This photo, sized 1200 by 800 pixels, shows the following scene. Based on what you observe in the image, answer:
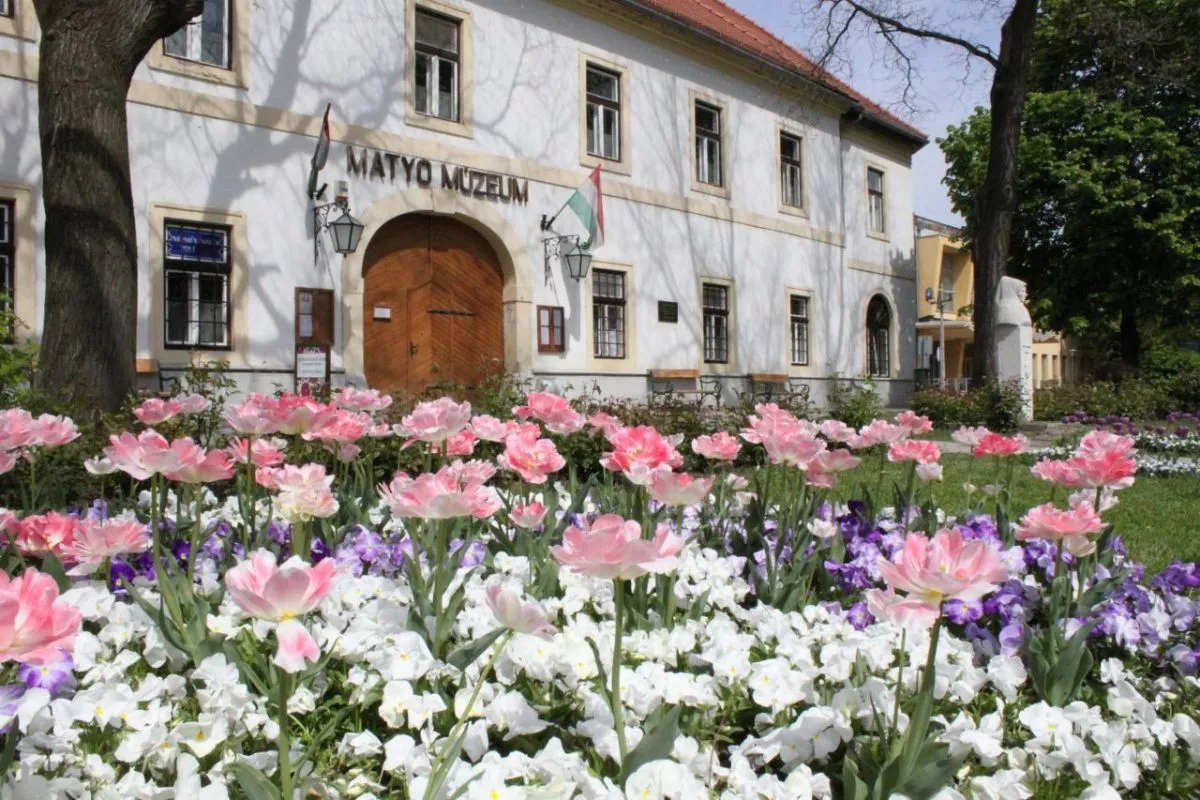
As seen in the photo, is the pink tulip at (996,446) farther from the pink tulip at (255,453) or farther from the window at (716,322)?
the window at (716,322)

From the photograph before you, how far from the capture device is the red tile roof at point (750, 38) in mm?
15619

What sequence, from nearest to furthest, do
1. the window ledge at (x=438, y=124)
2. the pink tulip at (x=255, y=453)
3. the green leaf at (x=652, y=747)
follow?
the green leaf at (x=652, y=747), the pink tulip at (x=255, y=453), the window ledge at (x=438, y=124)

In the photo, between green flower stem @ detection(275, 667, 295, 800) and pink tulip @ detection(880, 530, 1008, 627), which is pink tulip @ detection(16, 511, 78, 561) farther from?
pink tulip @ detection(880, 530, 1008, 627)

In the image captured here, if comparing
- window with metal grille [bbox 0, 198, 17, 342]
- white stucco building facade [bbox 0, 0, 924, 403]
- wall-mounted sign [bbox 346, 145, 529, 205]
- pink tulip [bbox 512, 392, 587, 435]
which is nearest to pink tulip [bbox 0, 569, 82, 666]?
pink tulip [bbox 512, 392, 587, 435]

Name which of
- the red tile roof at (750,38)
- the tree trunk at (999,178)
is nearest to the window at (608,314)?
the red tile roof at (750,38)

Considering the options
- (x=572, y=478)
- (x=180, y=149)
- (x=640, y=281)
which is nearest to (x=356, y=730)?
(x=572, y=478)

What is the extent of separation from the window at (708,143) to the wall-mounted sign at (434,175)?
4387 mm

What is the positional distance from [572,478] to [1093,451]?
1.63 metres

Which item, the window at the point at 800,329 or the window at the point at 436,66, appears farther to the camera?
the window at the point at 800,329

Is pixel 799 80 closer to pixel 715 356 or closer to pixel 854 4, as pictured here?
pixel 854 4

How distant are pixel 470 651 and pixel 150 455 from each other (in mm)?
792

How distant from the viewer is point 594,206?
12.6m

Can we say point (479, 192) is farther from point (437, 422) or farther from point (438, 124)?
point (437, 422)

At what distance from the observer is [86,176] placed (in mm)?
6473
